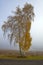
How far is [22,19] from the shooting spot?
32.6m

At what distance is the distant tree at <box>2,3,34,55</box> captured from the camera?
32.6 metres

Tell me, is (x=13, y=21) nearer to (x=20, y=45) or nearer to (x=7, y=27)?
(x=7, y=27)

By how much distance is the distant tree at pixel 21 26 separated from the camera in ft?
107

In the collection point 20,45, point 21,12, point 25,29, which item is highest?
point 21,12

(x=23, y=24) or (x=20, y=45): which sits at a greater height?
(x=23, y=24)

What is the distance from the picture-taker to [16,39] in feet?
107

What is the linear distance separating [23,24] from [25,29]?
903 mm

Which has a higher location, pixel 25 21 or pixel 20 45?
pixel 25 21

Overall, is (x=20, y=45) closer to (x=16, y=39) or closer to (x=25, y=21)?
(x=16, y=39)

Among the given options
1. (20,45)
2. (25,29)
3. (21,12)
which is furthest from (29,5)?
(20,45)

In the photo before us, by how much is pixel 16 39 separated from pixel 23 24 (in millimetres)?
2534

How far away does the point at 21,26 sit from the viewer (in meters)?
32.6

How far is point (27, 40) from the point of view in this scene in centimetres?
3278

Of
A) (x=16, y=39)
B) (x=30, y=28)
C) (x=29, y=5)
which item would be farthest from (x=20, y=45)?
(x=29, y=5)
